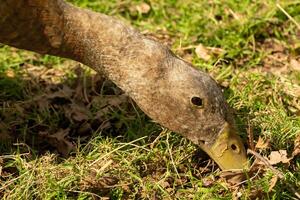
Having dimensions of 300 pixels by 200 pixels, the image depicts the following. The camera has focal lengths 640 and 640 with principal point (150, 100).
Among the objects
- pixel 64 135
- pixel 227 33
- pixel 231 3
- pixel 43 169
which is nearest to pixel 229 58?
pixel 227 33

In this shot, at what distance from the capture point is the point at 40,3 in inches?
150

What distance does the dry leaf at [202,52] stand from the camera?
17.8ft

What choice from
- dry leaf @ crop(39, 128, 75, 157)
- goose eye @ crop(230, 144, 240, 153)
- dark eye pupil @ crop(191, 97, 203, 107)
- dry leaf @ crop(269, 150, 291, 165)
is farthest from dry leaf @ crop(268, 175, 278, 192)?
→ dry leaf @ crop(39, 128, 75, 157)

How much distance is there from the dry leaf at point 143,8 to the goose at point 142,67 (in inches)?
80.6

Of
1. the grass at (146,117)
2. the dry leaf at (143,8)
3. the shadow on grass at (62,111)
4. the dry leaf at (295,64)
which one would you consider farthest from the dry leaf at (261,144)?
the dry leaf at (143,8)

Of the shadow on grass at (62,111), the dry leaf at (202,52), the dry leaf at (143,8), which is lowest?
the shadow on grass at (62,111)

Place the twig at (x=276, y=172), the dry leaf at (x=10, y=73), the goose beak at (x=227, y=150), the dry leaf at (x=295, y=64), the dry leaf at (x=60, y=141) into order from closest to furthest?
1. the twig at (x=276, y=172)
2. the goose beak at (x=227, y=150)
3. the dry leaf at (x=60, y=141)
4. the dry leaf at (x=10, y=73)
5. the dry leaf at (x=295, y=64)

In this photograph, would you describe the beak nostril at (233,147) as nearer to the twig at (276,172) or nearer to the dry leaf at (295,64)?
the twig at (276,172)

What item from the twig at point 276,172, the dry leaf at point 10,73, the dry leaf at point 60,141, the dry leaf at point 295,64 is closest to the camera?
the twig at point 276,172

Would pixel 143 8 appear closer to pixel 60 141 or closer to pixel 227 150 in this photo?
pixel 60 141

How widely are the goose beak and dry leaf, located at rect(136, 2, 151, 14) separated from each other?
236 cm

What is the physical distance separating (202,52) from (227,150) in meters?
1.69

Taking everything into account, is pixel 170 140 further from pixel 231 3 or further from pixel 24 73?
pixel 231 3

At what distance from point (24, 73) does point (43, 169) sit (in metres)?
1.45
